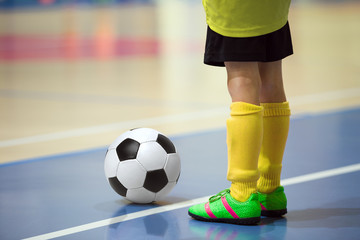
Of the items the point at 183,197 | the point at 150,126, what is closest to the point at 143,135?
the point at 183,197

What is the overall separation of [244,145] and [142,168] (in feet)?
2.01

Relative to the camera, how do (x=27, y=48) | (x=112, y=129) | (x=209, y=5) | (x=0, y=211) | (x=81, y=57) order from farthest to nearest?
(x=27, y=48)
(x=81, y=57)
(x=112, y=129)
(x=0, y=211)
(x=209, y=5)

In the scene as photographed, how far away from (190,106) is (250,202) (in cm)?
358

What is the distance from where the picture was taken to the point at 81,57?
10.6 meters

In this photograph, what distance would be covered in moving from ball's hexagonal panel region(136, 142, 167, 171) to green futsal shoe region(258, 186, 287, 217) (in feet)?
1.77

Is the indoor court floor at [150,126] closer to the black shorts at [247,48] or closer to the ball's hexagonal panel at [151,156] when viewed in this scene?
the ball's hexagonal panel at [151,156]

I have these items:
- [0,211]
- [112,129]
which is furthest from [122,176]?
[112,129]

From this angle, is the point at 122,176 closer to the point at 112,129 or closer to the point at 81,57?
the point at 112,129

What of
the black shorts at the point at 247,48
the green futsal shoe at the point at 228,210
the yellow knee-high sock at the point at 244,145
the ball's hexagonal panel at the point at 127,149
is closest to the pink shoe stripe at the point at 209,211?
the green futsal shoe at the point at 228,210

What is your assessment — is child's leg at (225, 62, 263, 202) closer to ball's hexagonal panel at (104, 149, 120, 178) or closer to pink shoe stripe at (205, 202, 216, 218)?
pink shoe stripe at (205, 202, 216, 218)

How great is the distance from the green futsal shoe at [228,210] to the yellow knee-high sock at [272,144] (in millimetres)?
183

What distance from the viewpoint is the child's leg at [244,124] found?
10.2 ft

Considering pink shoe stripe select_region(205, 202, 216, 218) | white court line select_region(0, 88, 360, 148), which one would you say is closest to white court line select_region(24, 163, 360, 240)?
pink shoe stripe select_region(205, 202, 216, 218)

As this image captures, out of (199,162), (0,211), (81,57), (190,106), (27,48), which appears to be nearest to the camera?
(0,211)
